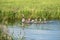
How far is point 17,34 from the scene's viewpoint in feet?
41.1

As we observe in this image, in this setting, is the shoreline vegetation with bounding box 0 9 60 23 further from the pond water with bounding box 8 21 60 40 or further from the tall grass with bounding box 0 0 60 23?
the pond water with bounding box 8 21 60 40

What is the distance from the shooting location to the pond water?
1256 centimetres

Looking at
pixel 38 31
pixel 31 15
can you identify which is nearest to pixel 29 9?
pixel 31 15

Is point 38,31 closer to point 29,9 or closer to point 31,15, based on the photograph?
point 31,15

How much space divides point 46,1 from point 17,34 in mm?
6398

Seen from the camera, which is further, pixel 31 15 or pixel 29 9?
pixel 29 9

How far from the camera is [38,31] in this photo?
14.1 meters

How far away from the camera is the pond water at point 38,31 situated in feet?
41.2

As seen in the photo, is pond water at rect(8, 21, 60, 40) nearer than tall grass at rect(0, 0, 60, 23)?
Yes

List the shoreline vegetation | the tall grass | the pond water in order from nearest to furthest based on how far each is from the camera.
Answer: the pond water
the shoreline vegetation
the tall grass

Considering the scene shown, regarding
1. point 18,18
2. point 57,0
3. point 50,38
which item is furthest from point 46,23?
point 57,0

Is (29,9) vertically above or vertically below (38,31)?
above

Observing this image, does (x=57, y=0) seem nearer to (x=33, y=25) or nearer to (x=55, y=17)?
(x=55, y=17)

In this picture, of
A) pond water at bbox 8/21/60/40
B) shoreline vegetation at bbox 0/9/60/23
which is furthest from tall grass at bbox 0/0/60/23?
pond water at bbox 8/21/60/40
